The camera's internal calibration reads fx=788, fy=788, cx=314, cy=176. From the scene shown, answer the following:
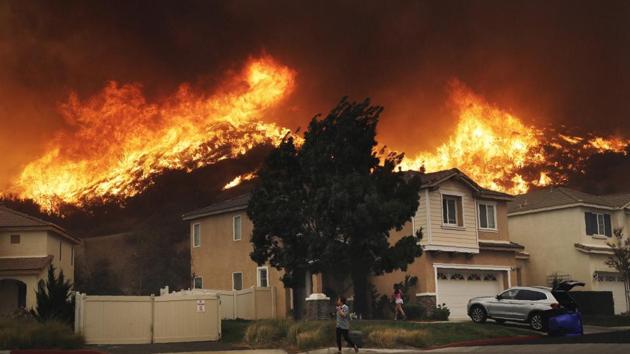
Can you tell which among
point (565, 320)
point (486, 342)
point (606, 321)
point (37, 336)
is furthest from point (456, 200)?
point (37, 336)

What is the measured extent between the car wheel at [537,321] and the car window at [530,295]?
0.63 m

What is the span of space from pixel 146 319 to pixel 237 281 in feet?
52.8

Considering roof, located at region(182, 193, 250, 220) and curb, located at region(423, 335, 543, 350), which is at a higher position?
roof, located at region(182, 193, 250, 220)

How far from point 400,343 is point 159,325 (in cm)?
925

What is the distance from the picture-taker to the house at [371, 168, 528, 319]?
38.7m

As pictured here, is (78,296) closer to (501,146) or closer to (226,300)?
(226,300)

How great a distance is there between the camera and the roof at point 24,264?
42.5 m

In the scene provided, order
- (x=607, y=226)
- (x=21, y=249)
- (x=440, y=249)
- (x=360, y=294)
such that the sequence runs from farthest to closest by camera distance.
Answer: (x=607, y=226) → (x=21, y=249) → (x=440, y=249) → (x=360, y=294)

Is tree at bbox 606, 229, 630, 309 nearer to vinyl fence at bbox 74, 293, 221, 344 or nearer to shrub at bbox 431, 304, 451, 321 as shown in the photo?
shrub at bbox 431, 304, 451, 321

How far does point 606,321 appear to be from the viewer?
38.3 meters

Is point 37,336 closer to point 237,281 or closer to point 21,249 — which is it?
point 237,281

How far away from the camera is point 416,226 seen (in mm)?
39031

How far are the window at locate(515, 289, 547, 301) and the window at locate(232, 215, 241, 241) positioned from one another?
18633 millimetres

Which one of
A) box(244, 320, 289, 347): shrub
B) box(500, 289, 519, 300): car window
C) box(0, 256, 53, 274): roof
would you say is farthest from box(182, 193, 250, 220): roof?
box(500, 289, 519, 300): car window
